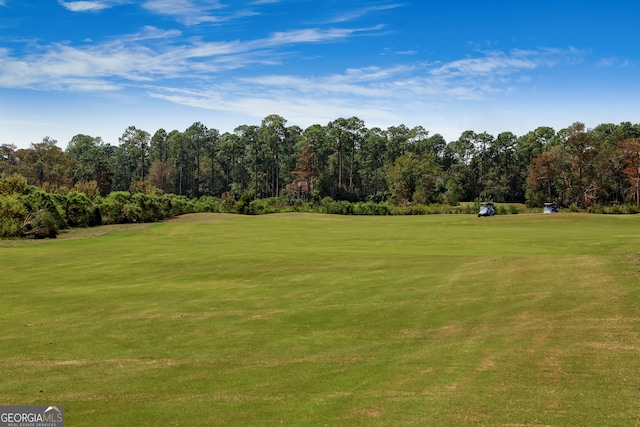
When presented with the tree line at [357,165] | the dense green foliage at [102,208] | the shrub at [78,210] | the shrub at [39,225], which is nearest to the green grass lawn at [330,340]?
the shrub at [39,225]

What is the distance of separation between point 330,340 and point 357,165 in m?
133

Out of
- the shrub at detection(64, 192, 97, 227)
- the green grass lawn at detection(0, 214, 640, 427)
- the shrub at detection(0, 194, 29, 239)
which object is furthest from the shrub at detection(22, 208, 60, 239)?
the green grass lawn at detection(0, 214, 640, 427)

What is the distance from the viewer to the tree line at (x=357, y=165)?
93250 millimetres

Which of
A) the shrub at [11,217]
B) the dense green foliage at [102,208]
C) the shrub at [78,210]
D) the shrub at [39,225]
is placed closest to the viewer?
the shrub at [11,217]

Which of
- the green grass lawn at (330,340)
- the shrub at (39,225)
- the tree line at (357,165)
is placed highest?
the tree line at (357,165)

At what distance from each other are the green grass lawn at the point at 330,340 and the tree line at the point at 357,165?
6587 centimetres

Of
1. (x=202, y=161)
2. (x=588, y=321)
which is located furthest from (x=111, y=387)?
(x=202, y=161)

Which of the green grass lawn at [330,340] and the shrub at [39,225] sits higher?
the shrub at [39,225]

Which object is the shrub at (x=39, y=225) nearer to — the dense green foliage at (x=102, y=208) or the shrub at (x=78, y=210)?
→ the dense green foliage at (x=102, y=208)

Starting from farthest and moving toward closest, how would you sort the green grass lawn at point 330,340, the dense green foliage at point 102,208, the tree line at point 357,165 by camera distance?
1. the tree line at point 357,165
2. the dense green foliage at point 102,208
3. the green grass lawn at point 330,340

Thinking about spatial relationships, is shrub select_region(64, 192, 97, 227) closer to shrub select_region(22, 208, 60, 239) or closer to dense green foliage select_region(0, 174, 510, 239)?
dense green foliage select_region(0, 174, 510, 239)

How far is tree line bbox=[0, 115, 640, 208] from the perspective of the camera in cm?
9325

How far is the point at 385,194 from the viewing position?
124m

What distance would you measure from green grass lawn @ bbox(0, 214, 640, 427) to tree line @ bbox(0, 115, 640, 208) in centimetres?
6587
